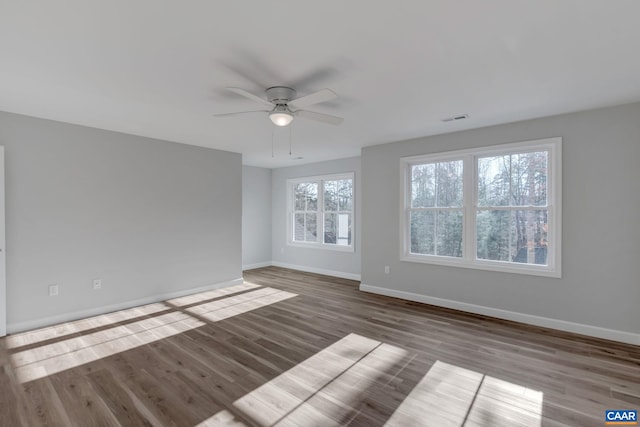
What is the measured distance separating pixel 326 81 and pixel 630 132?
3235mm

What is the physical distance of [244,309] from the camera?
4316mm

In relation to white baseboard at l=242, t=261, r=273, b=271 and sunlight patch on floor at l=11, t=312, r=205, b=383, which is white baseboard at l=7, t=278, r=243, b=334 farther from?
white baseboard at l=242, t=261, r=273, b=271

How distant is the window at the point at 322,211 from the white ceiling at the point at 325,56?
2995mm

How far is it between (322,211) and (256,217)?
171cm

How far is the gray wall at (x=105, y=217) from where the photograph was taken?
3527 millimetres

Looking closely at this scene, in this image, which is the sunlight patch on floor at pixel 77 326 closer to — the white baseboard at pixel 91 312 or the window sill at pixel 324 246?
the white baseboard at pixel 91 312

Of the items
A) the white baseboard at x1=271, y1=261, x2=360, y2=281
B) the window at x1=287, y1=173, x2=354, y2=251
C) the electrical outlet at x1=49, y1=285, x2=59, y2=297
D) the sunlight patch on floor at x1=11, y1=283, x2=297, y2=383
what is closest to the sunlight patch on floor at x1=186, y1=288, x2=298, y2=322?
the sunlight patch on floor at x1=11, y1=283, x2=297, y2=383

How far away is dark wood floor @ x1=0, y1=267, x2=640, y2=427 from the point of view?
2.12m

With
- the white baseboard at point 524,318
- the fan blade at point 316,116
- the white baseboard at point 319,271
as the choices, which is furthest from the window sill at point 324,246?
the fan blade at point 316,116

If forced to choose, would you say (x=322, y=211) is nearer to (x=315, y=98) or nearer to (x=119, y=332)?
(x=119, y=332)

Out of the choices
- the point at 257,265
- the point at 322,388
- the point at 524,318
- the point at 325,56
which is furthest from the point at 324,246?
the point at 325,56

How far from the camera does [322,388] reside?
2408 millimetres

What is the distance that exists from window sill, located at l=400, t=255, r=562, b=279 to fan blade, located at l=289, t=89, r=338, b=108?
3053 mm

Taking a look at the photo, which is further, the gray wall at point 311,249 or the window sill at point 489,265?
the gray wall at point 311,249
